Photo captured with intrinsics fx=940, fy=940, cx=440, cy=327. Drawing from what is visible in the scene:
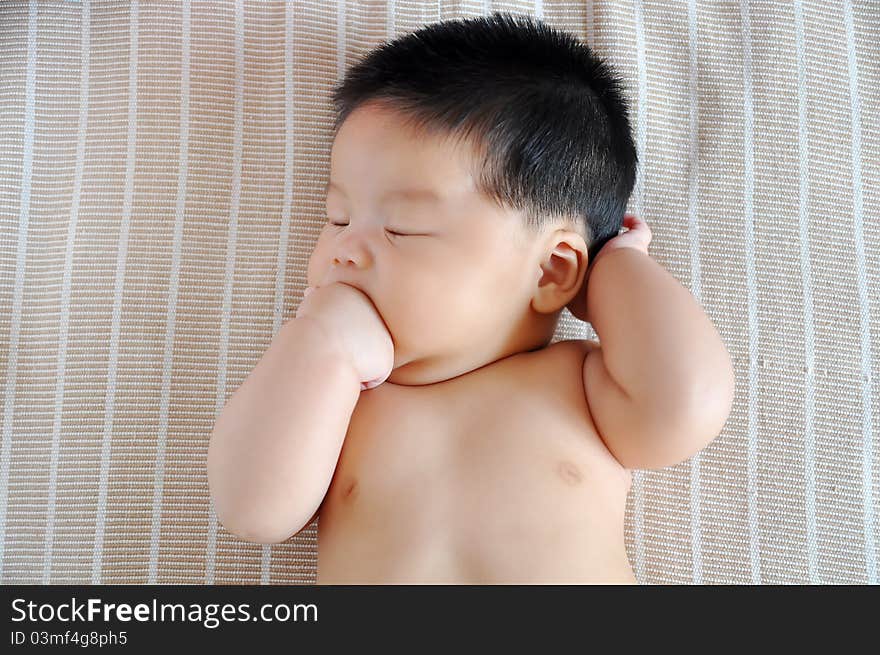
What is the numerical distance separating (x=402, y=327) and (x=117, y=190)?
0.53 m

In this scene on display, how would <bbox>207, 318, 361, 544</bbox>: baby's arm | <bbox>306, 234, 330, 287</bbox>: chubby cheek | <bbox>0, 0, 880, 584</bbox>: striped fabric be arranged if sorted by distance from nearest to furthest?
<bbox>207, 318, 361, 544</bbox>: baby's arm → <bbox>306, 234, 330, 287</bbox>: chubby cheek → <bbox>0, 0, 880, 584</bbox>: striped fabric

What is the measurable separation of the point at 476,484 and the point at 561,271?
0.30m

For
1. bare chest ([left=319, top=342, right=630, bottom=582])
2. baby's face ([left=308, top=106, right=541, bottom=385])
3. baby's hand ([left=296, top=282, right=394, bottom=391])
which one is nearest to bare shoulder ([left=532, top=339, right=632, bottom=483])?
bare chest ([left=319, top=342, right=630, bottom=582])

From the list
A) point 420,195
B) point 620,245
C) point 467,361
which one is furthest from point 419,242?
point 620,245

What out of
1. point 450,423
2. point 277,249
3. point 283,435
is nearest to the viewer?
point 283,435

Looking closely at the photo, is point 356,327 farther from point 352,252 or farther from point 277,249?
point 277,249

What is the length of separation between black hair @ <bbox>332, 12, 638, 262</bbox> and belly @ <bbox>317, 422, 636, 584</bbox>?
0.29 metres

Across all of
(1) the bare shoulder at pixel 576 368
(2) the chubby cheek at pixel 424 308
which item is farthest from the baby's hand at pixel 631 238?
(2) the chubby cheek at pixel 424 308

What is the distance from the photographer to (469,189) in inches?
44.1

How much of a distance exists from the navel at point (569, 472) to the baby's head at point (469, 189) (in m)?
0.17

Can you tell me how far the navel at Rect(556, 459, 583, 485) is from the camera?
1119 millimetres

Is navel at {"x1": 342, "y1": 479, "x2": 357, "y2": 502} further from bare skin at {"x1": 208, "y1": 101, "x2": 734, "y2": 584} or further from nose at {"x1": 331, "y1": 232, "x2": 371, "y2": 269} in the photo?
nose at {"x1": 331, "y1": 232, "x2": 371, "y2": 269}

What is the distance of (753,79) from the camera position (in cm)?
145

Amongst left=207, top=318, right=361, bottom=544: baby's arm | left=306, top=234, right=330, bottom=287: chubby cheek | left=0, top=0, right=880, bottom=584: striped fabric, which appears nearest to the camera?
left=207, top=318, right=361, bottom=544: baby's arm
